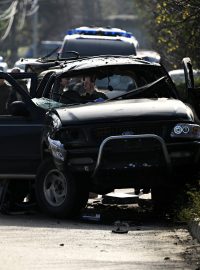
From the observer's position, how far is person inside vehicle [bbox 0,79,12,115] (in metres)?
12.6

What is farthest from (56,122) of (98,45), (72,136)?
(98,45)

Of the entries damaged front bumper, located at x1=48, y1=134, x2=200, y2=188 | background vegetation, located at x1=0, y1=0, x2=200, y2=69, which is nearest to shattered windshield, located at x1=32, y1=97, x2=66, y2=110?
damaged front bumper, located at x1=48, y1=134, x2=200, y2=188

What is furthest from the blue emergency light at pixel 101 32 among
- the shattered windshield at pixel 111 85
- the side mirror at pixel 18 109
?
the side mirror at pixel 18 109

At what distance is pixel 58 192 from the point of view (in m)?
11.5

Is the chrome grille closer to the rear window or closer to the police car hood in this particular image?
the police car hood

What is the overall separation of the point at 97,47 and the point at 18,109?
37.4ft

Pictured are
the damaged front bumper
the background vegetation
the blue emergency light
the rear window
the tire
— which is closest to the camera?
the damaged front bumper

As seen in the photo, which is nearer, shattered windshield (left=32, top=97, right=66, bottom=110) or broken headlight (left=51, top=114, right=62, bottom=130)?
broken headlight (left=51, top=114, right=62, bottom=130)

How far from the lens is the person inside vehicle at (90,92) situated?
12.6m

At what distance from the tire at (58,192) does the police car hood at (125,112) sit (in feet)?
1.90

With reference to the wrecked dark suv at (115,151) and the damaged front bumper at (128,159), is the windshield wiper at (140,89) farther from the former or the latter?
the damaged front bumper at (128,159)

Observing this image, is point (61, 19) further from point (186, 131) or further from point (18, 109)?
point (186, 131)

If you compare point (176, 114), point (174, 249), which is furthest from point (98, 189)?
point (174, 249)

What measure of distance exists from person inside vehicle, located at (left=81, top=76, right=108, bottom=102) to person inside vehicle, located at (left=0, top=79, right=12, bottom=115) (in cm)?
91
